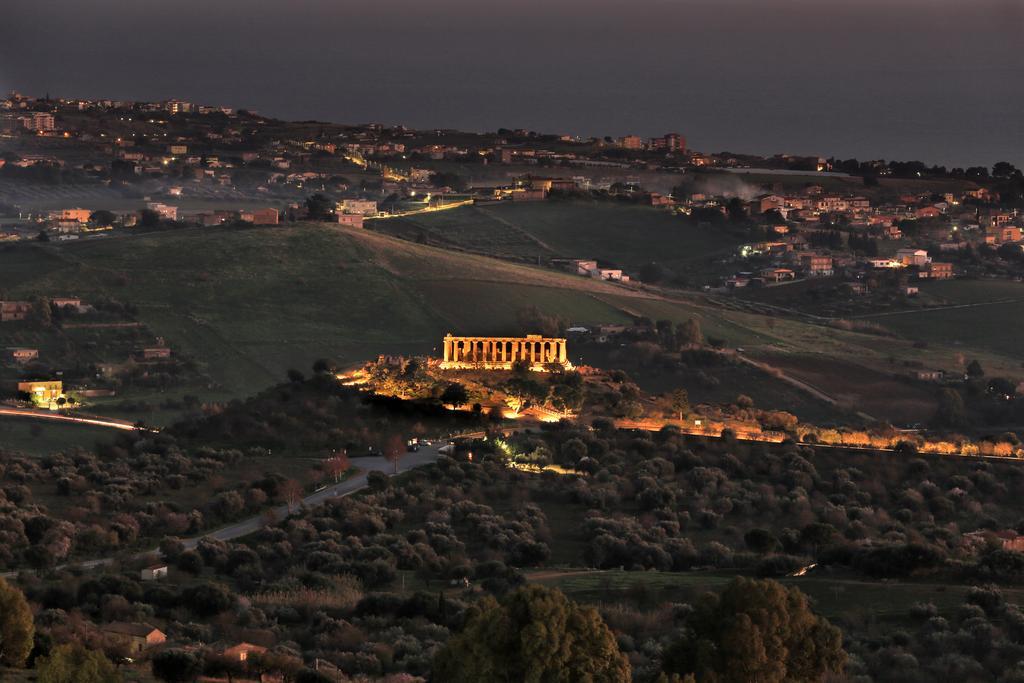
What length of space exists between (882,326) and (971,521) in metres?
45.7

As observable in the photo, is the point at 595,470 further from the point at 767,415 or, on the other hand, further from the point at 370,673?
the point at 370,673

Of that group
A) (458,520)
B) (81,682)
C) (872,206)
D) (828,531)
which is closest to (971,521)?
(828,531)

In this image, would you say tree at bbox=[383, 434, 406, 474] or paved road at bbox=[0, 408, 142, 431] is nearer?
tree at bbox=[383, 434, 406, 474]

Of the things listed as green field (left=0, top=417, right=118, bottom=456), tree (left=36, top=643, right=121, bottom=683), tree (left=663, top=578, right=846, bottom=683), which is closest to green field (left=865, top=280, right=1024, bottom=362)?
green field (left=0, top=417, right=118, bottom=456)

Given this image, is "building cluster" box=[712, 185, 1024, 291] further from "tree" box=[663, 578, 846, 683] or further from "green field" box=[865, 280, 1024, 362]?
"tree" box=[663, 578, 846, 683]

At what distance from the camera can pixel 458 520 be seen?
39.5 meters

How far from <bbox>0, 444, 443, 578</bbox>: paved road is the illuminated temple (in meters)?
7.96

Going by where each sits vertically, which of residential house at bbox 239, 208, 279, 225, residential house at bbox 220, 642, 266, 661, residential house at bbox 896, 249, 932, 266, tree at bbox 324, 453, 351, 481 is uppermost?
residential house at bbox 220, 642, 266, 661

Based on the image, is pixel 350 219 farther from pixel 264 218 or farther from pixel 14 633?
pixel 14 633

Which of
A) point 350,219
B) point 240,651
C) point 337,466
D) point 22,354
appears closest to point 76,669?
point 240,651

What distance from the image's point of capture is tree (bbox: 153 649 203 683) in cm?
2520

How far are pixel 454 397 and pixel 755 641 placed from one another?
27914 millimetres

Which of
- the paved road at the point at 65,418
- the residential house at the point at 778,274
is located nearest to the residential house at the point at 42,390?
the paved road at the point at 65,418

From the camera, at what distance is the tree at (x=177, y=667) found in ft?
82.7
